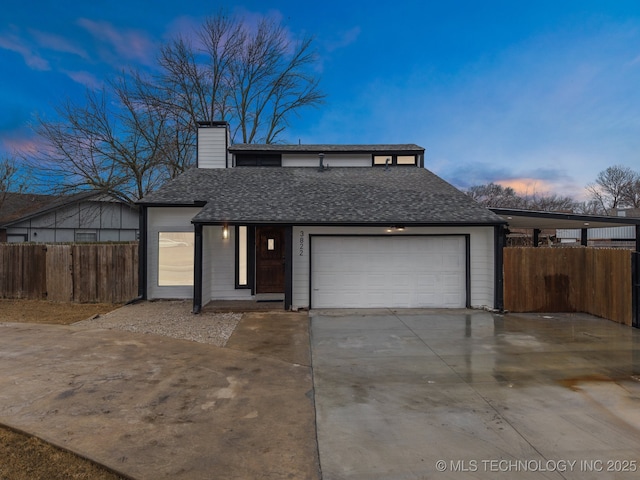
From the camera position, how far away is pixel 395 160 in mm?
15414

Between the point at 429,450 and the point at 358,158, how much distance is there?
1346 centimetres

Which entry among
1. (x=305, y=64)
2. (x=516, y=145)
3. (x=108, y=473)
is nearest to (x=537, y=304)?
(x=108, y=473)

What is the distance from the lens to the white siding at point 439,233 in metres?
9.43

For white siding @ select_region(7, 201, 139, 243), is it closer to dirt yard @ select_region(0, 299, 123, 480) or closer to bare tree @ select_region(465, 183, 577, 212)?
dirt yard @ select_region(0, 299, 123, 480)

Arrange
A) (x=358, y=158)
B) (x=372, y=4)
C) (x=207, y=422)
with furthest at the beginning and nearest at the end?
(x=358, y=158), (x=372, y=4), (x=207, y=422)

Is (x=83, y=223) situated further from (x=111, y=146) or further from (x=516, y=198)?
(x=516, y=198)

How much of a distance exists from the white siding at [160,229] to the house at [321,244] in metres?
0.03

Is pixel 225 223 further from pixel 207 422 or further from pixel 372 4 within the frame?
pixel 372 4

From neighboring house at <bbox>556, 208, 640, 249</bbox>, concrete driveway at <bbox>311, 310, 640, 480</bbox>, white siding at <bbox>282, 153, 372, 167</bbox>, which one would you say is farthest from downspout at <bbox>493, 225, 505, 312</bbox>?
neighboring house at <bbox>556, 208, 640, 249</bbox>

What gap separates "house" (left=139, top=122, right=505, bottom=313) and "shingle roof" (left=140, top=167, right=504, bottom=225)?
3cm

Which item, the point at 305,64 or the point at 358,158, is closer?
the point at 358,158

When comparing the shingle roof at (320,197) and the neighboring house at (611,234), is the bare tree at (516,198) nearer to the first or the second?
the neighboring house at (611,234)

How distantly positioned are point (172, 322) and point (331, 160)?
9.93 m

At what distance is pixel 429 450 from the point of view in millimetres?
3029
